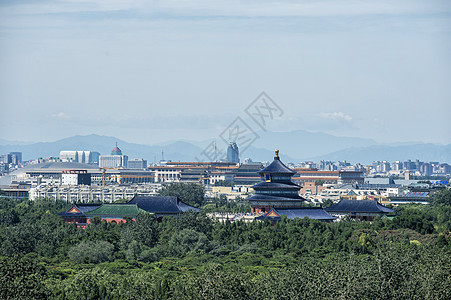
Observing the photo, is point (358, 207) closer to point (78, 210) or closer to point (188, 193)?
point (78, 210)

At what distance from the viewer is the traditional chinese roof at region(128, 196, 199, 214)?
123 meters

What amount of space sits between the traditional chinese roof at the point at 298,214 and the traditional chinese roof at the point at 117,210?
16088 millimetres

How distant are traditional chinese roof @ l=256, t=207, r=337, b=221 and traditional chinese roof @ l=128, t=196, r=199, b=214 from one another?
11512 millimetres

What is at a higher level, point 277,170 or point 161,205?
point 277,170

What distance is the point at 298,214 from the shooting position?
117125 millimetres

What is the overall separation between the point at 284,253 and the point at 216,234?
1312 centimetres

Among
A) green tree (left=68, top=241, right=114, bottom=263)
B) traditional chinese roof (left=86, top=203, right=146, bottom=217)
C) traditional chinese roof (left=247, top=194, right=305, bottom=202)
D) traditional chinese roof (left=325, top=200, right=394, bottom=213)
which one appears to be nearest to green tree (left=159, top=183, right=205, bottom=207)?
traditional chinese roof (left=325, top=200, right=394, bottom=213)

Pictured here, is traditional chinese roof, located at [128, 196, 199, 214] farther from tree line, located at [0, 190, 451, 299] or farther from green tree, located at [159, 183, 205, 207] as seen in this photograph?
green tree, located at [159, 183, 205, 207]

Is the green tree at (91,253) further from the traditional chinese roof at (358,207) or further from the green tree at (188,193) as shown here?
the green tree at (188,193)

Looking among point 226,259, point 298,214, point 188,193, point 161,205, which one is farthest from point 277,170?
point 188,193

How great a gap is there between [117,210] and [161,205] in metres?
6.20

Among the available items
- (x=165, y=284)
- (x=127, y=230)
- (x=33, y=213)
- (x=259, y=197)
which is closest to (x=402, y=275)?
(x=165, y=284)

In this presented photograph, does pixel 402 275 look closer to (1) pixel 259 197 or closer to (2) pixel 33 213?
(1) pixel 259 197

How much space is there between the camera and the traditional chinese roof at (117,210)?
11994 cm
